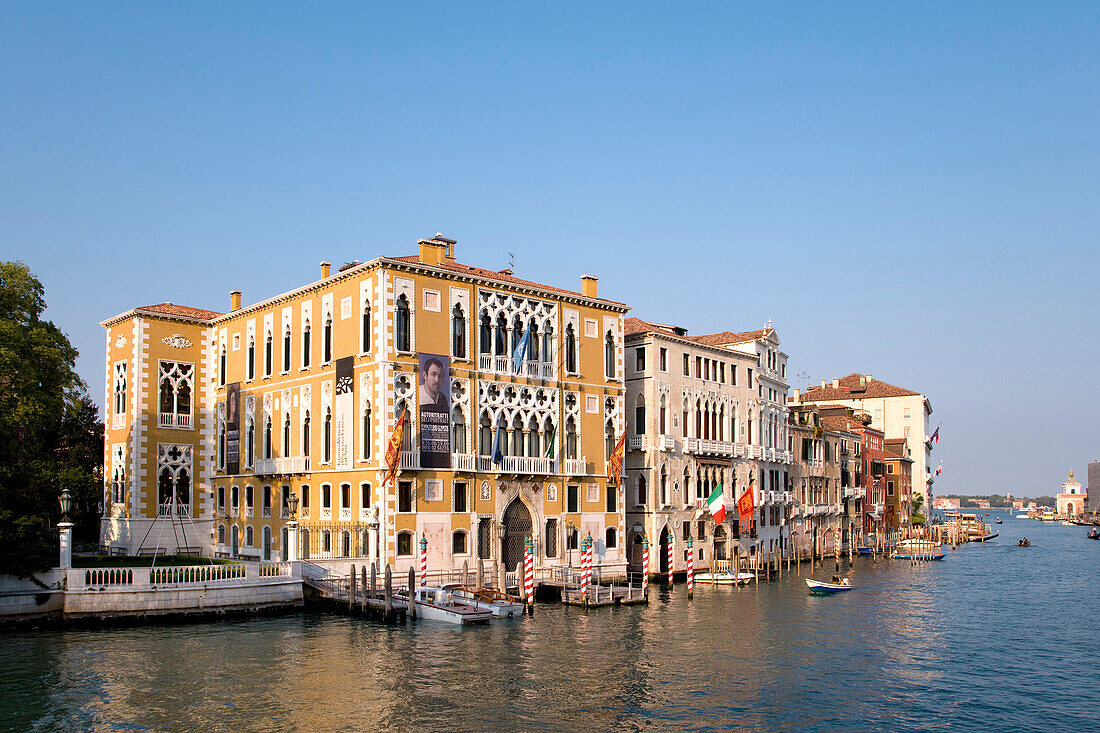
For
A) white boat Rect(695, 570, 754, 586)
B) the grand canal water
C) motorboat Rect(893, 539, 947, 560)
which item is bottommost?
motorboat Rect(893, 539, 947, 560)

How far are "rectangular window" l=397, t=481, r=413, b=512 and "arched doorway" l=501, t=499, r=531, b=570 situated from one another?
16.4 feet

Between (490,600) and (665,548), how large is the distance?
60.3ft

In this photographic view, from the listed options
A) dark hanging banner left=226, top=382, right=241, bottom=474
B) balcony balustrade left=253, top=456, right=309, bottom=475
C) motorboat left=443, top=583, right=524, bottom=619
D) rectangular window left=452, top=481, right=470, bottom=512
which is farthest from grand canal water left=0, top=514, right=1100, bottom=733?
dark hanging banner left=226, top=382, right=241, bottom=474

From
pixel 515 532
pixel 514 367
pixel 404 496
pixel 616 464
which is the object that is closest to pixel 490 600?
pixel 404 496

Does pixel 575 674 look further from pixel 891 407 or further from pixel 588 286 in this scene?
pixel 891 407

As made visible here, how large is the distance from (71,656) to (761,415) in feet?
140

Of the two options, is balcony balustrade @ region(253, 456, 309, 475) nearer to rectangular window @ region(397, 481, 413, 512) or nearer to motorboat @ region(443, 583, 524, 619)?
rectangular window @ region(397, 481, 413, 512)

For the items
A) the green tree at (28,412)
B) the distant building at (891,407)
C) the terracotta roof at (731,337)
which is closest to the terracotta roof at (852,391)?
the distant building at (891,407)

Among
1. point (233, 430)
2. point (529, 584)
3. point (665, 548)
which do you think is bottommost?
point (665, 548)

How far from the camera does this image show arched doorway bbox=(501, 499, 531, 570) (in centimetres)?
4218

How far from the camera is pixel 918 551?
78625 millimetres

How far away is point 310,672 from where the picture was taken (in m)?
25.6

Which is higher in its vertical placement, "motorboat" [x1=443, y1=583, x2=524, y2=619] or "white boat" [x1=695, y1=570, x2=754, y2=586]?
"motorboat" [x1=443, y1=583, x2=524, y2=619]

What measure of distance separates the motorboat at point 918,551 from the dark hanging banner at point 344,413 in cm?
4743
